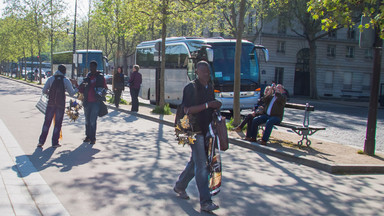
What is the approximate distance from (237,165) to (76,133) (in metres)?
4.81

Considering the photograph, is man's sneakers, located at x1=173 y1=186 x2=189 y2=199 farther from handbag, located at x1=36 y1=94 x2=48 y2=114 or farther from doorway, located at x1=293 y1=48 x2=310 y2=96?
doorway, located at x1=293 y1=48 x2=310 y2=96

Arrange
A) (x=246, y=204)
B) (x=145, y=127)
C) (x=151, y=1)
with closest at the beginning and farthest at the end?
(x=246, y=204), (x=145, y=127), (x=151, y=1)

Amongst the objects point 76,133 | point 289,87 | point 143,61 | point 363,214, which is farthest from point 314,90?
point 363,214

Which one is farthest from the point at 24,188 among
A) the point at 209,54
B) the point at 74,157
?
the point at 209,54

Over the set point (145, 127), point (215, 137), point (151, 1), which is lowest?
point (145, 127)

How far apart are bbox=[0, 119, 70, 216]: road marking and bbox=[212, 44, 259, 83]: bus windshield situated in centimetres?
1061

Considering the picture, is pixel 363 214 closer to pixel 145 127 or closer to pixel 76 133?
pixel 76 133

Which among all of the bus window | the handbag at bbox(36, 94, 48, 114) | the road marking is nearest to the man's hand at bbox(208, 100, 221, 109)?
the road marking

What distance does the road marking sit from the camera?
15.5 feet

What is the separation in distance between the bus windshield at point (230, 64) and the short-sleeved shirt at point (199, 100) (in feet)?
40.1

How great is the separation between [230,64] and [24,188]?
1284 centimetres

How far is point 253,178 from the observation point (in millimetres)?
6777

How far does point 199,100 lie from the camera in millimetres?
4969

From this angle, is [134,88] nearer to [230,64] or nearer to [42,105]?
[230,64]
